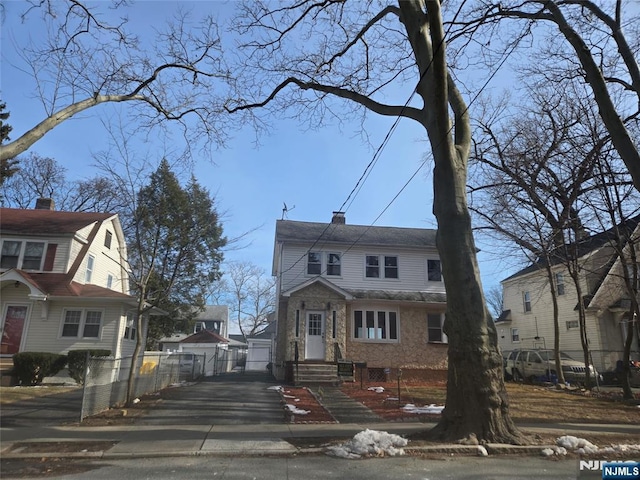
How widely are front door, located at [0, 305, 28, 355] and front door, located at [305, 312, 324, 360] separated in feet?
38.5

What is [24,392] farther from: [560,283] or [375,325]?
[560,283]

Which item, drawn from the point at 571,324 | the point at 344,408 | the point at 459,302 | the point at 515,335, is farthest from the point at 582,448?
the point at 515,335

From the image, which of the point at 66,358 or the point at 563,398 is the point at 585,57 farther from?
the point at 66,358

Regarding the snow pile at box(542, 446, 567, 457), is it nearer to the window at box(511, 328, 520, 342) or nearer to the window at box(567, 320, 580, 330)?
the window at box(567, 320, 580, 330)

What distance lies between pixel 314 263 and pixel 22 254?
13012mm

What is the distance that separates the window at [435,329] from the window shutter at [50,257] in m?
17.3

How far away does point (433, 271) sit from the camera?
22.7 metres

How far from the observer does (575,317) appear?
25.5 m

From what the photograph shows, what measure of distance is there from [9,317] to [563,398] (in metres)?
20.7

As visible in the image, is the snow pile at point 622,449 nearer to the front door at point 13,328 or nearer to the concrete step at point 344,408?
the concrete step at point 344,408

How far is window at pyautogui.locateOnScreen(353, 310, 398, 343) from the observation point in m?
20.7

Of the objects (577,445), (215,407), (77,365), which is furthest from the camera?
(77,365)

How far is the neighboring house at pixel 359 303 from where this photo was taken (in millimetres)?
19891

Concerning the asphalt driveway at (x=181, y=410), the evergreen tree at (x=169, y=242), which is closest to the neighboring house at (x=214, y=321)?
the evergreen tree at (x=169, y=242)
